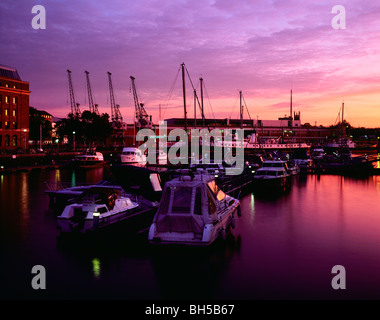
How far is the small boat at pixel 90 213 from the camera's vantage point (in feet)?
59.4

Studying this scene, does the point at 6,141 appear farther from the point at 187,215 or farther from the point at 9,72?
the point at 187,215

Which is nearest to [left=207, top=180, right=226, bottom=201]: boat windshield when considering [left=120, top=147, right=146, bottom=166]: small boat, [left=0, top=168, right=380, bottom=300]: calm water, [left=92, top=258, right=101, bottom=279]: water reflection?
[left=0, top=168, right=380, bottom=300]: calm water

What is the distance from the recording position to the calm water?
13023mm

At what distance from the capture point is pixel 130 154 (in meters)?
69.9

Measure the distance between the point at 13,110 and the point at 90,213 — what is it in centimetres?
10445

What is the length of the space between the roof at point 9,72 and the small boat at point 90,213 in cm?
10434

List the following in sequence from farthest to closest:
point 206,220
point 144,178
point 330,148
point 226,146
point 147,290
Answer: point 330,148
point 226,146
point 144,178
point 206,220
point 147,290

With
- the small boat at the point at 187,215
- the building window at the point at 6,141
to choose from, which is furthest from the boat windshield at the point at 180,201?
the building window at the point at 6,141

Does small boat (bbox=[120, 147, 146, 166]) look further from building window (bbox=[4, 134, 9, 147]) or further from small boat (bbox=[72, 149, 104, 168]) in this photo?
building window (bbox=[4, 134, 9, 147])

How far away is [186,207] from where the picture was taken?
1614cm

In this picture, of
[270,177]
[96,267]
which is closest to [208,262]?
[96,267]
